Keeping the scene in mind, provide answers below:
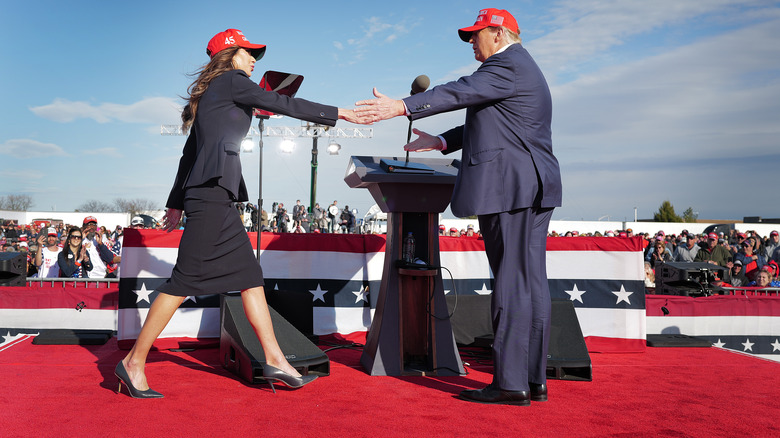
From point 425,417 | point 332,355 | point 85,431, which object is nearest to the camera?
point 85,431

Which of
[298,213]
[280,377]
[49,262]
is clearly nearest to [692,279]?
[280,377]

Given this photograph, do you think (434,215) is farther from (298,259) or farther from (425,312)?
(298,259)

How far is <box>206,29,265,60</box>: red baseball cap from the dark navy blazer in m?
1.01

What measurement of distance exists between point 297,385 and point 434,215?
4.43ft

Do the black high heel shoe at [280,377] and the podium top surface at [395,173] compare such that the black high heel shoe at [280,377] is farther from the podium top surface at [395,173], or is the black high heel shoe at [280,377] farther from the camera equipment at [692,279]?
the camera equipment at [692,279]

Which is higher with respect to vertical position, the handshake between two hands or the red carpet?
the handshake between two hands

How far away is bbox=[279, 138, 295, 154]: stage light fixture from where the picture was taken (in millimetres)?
34969

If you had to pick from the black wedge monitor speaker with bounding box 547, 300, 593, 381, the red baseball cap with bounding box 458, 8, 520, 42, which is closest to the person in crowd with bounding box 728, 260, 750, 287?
the black wedge monitor speaker with bounding box 547, 300, 593, 381

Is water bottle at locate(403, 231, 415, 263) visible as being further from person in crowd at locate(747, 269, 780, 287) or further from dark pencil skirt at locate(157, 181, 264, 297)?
person in crowd at locate(747, 269, 780, 287)

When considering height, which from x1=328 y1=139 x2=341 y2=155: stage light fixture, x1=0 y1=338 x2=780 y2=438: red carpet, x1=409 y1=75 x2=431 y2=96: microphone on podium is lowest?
x1=0 y1=338 x2=780 y2=438: red carpet

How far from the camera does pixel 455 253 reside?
5.04m

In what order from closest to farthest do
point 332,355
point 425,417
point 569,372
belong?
point 425,417 → point 569,372 → point 332,355

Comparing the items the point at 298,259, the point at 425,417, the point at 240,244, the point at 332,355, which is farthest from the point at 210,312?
the point at 425,417

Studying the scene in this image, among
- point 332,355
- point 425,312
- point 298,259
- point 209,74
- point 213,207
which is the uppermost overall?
point 209,74
